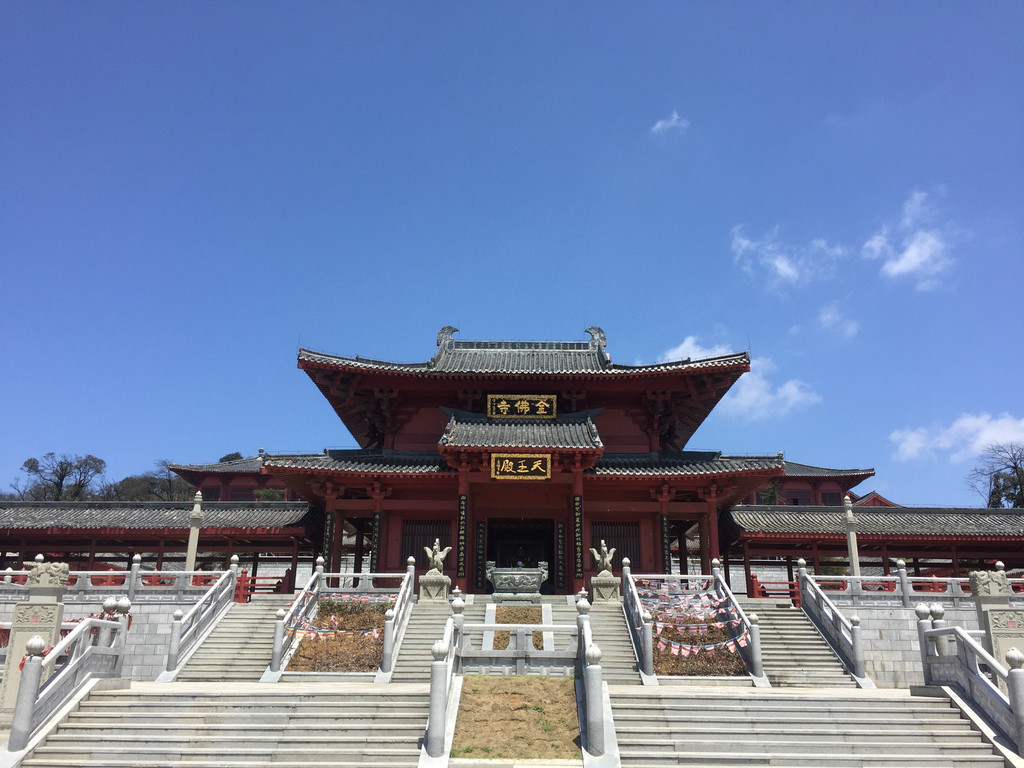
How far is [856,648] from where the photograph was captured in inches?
653

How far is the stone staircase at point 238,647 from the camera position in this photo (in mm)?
16641

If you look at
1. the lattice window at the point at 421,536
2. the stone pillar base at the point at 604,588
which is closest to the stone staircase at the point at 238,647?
the lattice window at the point at 421,536

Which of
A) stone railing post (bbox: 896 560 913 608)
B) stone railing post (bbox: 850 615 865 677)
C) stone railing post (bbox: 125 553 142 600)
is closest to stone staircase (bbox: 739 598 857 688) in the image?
stone railing post (bbox: 850 615 865 677)

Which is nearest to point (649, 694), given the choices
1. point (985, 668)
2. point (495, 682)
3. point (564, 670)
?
point (564, 670)

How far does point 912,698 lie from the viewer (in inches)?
505

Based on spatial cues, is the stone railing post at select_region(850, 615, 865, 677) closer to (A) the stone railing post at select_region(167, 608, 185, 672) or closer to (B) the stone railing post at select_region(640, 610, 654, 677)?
(B) the stone railing post at select_region(640, 610, 654, 677)

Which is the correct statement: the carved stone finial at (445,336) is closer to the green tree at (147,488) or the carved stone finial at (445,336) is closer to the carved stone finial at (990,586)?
the carved stone finial at (990,586)

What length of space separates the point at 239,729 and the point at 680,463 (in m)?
17.5

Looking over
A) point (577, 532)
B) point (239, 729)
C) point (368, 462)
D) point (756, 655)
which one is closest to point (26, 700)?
point (239, 729)

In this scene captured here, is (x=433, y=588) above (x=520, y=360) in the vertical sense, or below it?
below

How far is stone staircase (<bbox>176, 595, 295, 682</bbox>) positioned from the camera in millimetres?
16641

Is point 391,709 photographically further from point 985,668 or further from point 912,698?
point 985,668

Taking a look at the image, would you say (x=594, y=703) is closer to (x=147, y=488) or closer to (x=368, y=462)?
(x=368, y=462)

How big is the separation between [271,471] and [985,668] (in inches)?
797
